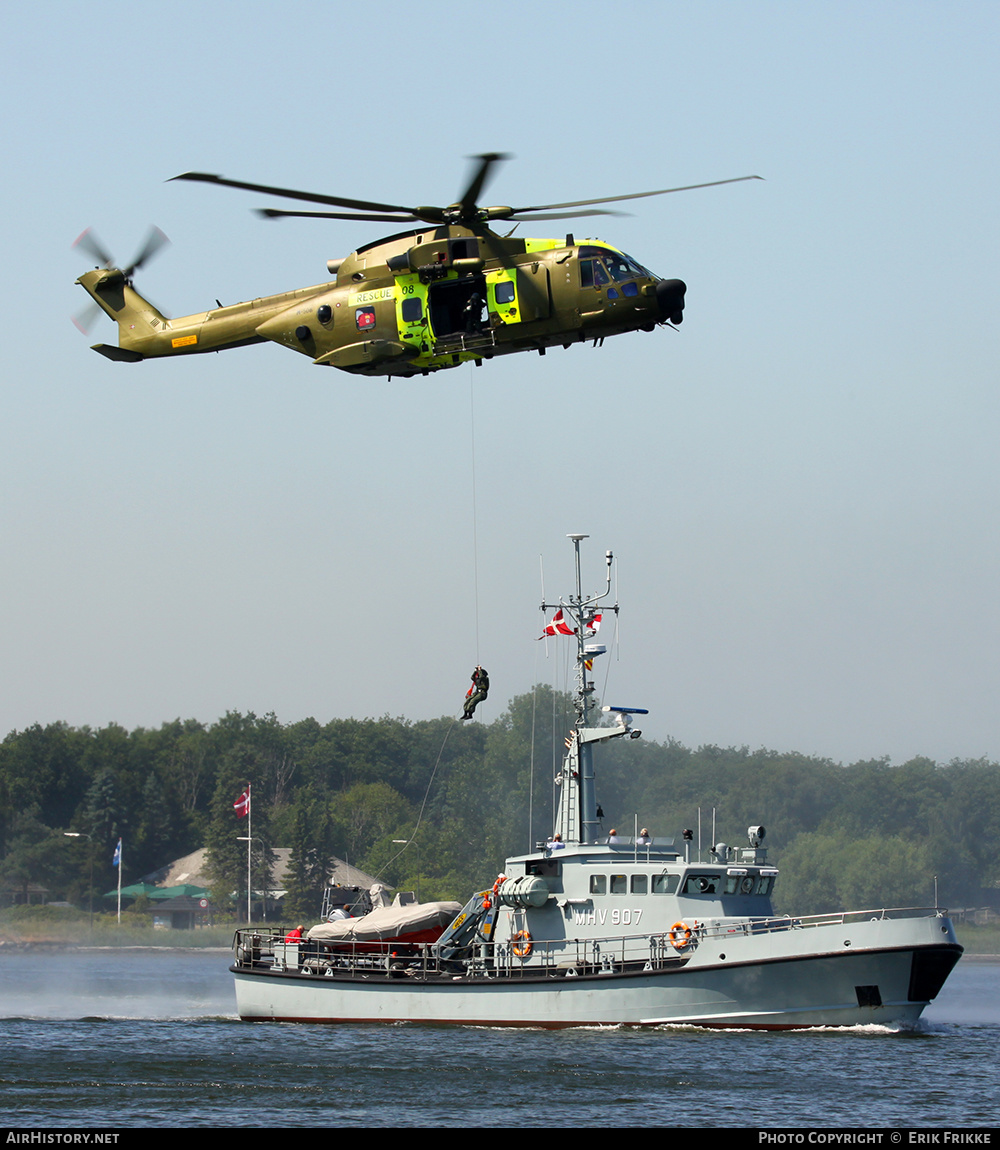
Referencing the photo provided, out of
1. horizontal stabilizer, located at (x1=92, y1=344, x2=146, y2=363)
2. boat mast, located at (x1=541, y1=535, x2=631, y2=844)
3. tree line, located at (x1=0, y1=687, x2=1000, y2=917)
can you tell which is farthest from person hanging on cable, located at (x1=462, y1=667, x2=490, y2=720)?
tree line, located at (x1=0, y1=687, x2=1000, y2=917)

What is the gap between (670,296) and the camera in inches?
1027

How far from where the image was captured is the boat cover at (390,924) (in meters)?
33.4

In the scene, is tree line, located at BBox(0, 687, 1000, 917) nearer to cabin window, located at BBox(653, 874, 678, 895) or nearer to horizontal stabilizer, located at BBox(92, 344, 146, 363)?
cabin window, located at BBox(653, 874, 678, 895)

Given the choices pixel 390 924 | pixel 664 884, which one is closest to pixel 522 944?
pixel 390 924

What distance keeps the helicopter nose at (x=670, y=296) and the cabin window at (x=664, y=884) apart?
11.8 meters

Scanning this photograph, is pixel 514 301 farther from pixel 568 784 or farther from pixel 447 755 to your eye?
pixel 447 755

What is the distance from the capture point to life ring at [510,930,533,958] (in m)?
31.8

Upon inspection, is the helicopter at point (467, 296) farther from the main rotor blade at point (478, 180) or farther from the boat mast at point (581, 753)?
the boat mast at point (581, 753)

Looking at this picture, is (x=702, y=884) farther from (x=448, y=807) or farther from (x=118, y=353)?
(x=448, y=807)

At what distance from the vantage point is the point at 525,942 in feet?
105

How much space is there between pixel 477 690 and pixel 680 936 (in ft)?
21.5

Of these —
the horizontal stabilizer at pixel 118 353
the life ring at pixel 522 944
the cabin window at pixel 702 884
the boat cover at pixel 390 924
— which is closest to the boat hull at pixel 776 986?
the life ring at pixel 522 944

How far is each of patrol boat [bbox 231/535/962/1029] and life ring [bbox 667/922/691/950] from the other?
0.11ft
